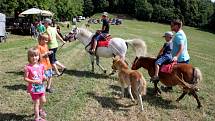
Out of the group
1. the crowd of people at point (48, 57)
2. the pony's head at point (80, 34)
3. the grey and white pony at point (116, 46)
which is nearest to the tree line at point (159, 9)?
the pony's head at point (80, 34)

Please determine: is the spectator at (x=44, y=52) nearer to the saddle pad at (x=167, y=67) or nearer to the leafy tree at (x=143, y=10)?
the saddle pad at (x=167, y=67)

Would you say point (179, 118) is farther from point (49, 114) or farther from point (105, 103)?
point (49, 114)

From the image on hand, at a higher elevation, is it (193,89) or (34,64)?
(34,64)

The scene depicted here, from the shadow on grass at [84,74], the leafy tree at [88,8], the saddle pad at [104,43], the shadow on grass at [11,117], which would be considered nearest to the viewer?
the shadow on grass at [11,117]

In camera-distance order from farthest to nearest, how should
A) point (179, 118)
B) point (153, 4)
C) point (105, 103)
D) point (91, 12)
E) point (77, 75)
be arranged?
1. point (91, 12)
2. point (153, 4)
3. point (77, 75)
4. point (105, 103)
5. point (179, 118)

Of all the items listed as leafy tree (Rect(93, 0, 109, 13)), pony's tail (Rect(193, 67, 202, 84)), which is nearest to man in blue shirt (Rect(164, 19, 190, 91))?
pony's tail (Rect(193, 67, 202, 84))

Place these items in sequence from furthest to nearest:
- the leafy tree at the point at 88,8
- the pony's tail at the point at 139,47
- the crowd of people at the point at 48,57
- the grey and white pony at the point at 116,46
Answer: the leafy tree at the point at 88,8 → the grey and white pony at the point at 116,46 → the pony's tail at the point at 139,47 → the crowd of people at the point at 48,57

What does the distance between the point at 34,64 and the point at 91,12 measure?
133070 mm

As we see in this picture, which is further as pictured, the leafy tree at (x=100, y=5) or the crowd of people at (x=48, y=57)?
the leafy tree at (x=100, y=5)

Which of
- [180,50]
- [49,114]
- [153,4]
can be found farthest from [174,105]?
[153,4]

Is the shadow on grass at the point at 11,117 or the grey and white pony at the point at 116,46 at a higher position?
the grey and white pony at the point at 116,46

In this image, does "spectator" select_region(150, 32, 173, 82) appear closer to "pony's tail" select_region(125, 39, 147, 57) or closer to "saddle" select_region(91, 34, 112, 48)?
"pony's tail" select_region(125, 39, 147, 57)

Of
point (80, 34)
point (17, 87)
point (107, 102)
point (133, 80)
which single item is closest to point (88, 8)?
point (80, 34)

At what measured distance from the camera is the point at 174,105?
11000mm
